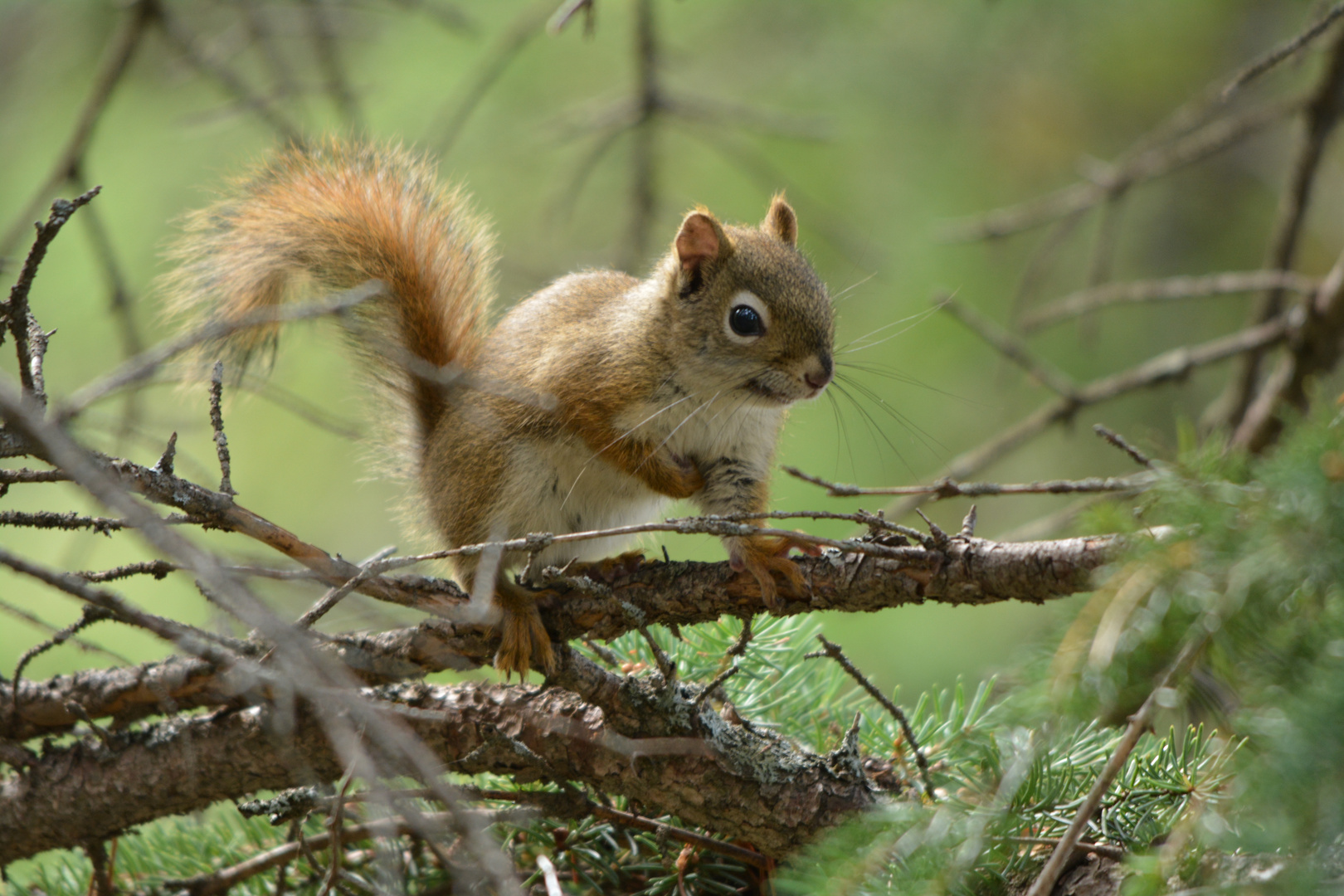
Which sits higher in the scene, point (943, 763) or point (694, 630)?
point (694, 630)

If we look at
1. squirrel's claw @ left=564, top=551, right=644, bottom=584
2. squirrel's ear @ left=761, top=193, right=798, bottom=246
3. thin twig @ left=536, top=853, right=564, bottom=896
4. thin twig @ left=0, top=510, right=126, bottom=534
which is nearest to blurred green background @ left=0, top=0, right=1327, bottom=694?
squirrel's ear @ left=761, top=193, right=798, bottom=246

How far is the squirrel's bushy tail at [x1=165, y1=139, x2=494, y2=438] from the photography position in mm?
2068

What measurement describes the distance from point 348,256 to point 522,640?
Result: 930 mm

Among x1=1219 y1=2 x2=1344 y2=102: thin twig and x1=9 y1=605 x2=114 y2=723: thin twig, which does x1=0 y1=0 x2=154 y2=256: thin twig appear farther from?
x1=1219 y1=2 x2=1344 y2=102: thin twig

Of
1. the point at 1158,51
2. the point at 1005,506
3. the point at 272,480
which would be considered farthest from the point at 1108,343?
the point at 272,480

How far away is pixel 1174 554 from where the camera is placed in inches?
32.3

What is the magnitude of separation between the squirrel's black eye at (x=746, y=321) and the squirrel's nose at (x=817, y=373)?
0.13 meters

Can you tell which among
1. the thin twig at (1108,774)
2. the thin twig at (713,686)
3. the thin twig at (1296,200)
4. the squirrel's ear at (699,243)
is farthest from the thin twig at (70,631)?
the thin twig at (1296,200)

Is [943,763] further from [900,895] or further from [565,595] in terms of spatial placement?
[565,595]

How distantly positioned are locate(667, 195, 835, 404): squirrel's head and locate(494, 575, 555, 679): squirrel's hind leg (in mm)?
639

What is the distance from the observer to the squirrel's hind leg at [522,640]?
1581 mm

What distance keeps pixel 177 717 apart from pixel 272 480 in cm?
200

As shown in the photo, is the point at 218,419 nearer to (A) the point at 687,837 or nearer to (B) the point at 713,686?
(B) the point at 713,686

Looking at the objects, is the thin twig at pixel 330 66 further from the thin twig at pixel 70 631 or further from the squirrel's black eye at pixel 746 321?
the thin twig at pixel 70 631
